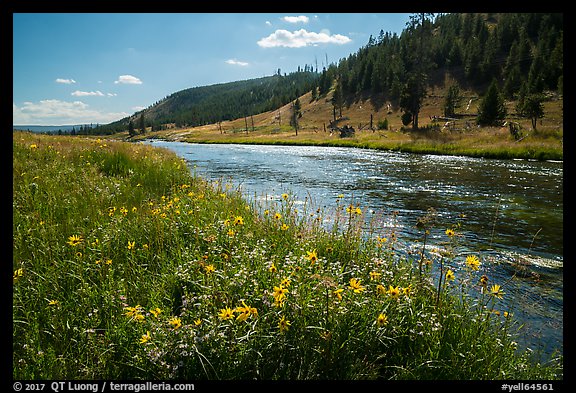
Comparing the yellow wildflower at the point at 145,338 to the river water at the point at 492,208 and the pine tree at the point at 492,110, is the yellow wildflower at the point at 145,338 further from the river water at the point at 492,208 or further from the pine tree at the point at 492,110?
the pine tree at the point at 492,110

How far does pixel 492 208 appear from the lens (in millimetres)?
11750

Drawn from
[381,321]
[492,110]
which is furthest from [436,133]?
[381,321]

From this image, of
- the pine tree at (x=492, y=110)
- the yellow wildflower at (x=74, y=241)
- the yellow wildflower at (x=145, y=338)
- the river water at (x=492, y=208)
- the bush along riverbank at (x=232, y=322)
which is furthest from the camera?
the pine tree at (x=492, y=110)

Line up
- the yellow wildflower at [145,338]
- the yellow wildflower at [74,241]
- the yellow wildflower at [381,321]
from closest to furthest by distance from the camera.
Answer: the yellow wildflower at [145,338] < the yellow wildflower at [381,321] < the yellow wildflower at [74,241]

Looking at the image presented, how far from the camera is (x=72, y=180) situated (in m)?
7.91

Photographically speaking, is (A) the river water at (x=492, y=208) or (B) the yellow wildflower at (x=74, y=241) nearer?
(B) the yellow wildflower at (x=74, y=241)

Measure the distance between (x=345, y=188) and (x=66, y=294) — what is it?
13042mm

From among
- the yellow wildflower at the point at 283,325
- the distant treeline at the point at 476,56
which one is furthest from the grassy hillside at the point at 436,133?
the yellow wildflower at the point at 283,325

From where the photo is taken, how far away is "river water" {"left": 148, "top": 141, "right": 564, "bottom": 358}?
5.14 m

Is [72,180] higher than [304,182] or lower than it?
higher

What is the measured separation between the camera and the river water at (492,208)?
5137 mm

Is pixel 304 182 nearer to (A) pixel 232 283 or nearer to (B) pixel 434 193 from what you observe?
(B) pixel 434 193

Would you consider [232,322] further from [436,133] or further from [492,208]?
[436,133]
